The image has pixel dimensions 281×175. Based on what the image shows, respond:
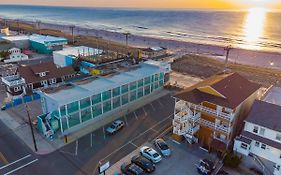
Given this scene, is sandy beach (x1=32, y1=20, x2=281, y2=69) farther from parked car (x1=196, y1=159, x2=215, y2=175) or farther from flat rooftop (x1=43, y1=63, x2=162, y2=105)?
parked car (x1=196, y1=159, x2=215, y2=175)

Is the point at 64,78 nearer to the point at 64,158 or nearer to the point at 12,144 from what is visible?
the point at 12,144

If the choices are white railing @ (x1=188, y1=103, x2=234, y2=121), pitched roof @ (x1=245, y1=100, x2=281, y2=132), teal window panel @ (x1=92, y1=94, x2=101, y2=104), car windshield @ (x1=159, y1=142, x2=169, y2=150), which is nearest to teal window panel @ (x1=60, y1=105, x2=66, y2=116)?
teal window panel @ (x1=92, y1=94, x2=101, y2=104)

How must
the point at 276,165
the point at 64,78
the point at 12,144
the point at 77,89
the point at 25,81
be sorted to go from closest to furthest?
the point at 276,165 < the point at 12,144 < the point at 77,89 < the point at 25,81 < the point at 64,78

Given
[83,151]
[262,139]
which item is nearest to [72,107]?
[83,151]

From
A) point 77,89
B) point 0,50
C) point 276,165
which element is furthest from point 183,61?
point 0,50

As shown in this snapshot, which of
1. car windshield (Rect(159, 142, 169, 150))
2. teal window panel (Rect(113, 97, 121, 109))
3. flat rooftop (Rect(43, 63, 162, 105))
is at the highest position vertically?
flat rooftop (Rect(43, 63, 162, 105))

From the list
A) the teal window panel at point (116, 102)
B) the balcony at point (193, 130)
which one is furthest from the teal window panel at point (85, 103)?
the balcony at point (193, 130)
